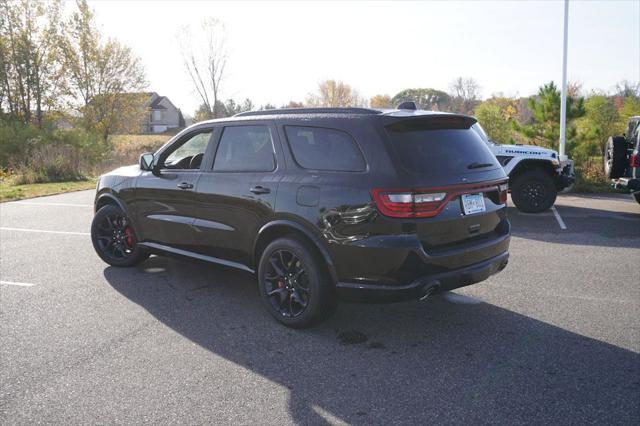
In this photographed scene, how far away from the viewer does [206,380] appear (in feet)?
11.2

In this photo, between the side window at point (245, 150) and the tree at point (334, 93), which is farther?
the tree at point (334, 93)

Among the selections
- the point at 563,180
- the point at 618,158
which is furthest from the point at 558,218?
the point at 618,158

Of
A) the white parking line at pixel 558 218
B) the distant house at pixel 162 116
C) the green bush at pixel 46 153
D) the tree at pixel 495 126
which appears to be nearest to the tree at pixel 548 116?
the tree at pixel 495 126

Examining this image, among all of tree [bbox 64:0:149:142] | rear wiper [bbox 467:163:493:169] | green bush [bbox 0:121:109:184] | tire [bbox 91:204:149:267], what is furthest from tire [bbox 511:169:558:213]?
tree [bbox 64:0:149:142]

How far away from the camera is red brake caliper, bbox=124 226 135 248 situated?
20.1 ft

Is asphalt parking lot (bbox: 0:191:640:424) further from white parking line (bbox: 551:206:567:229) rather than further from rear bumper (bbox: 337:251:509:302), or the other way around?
white parking line (bbox: 551:206:567:229)

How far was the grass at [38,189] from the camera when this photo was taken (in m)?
13.5

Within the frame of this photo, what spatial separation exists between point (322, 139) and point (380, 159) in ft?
2.05

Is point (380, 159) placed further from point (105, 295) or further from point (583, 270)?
point (583, 270)

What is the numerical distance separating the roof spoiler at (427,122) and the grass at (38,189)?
482 inches

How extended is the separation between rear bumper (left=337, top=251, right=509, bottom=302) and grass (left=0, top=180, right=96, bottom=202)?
12.1m

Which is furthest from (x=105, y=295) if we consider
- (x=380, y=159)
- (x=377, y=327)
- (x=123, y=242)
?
(x=380, y=159)

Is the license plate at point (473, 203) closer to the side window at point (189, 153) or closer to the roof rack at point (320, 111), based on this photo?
the roof rack at point (320, 111)

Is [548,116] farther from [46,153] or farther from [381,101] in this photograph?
[381,101]
